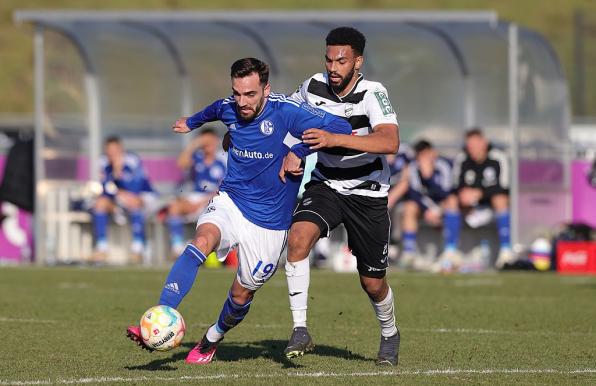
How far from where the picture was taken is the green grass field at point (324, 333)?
25.5 feet

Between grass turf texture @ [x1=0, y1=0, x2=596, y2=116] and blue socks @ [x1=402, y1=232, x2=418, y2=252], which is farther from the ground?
grass turf texture @ [x1=0, y1=0, x2=596, y2=116]

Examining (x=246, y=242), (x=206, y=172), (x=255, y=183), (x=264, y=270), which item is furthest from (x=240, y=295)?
(x=206, y=172)

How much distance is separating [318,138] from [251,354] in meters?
2.00

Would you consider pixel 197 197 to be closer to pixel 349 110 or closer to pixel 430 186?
pixel 430 186

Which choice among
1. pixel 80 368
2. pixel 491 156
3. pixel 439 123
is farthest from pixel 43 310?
pixel 439 123

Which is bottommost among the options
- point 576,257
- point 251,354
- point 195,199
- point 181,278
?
point 251,354

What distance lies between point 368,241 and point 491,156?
11035 mm

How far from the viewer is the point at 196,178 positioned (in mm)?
19766

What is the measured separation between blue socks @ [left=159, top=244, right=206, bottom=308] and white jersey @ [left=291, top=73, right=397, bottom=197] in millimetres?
1136

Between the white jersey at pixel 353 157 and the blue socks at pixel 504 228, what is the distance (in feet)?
34.8

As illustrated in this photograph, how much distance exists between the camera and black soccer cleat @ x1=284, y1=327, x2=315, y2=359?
7.77 m

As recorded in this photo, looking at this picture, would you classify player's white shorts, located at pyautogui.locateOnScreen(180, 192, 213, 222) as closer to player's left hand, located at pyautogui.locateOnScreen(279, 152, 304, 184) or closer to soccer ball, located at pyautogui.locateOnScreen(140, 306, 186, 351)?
player's left hand, located at pyautogui.locateOnScreen(279, 152, 304, 184)

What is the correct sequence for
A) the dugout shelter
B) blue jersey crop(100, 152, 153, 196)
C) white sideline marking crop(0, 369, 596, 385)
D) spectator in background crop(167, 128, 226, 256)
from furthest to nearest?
the dugout shelter, blue jersey crop(100, 152, 153, 196), spectator in background crop(167, 128, 226, 256), white sideline marking crop(0, 369, 596, 385)

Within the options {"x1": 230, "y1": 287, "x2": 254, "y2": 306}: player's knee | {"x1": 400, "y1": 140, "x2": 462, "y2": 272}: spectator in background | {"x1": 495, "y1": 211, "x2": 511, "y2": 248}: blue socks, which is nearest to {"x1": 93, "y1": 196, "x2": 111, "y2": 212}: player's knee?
{"x1": 400, "y1": 140, "x2": 462, "y2": 272}: spectator in background
